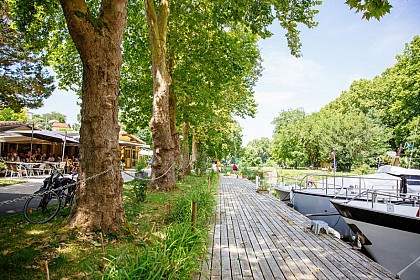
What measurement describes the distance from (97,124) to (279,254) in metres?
3.99

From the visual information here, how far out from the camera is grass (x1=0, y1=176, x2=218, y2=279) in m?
3.04

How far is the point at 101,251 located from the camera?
416cm

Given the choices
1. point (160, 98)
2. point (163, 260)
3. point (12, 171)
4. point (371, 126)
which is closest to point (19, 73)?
point (12, 171)

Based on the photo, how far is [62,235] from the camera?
4660 mm

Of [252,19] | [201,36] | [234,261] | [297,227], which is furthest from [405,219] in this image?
[201,36]

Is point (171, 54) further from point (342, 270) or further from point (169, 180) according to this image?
point (342, 270)

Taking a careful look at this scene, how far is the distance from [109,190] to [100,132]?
109 centimetres

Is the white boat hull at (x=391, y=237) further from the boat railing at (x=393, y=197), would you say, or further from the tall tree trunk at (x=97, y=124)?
the tall tree trunk at (x=97, y=124)

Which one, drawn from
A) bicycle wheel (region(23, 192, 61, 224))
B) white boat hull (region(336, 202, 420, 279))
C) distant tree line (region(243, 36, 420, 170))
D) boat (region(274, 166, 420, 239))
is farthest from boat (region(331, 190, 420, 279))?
distant tree line (region(243, 36, 420, 170))

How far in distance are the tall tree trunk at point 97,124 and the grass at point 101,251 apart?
1.32ft

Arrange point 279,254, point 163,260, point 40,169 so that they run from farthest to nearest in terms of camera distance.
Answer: point 40,169, point 279,254, point 163,260

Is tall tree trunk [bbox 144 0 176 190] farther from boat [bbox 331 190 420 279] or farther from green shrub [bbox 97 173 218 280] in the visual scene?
boat [bbox 331 190 420 279]

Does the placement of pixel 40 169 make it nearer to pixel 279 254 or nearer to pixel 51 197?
pixel 51 197

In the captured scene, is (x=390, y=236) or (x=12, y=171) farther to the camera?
(x=12, y=171)
